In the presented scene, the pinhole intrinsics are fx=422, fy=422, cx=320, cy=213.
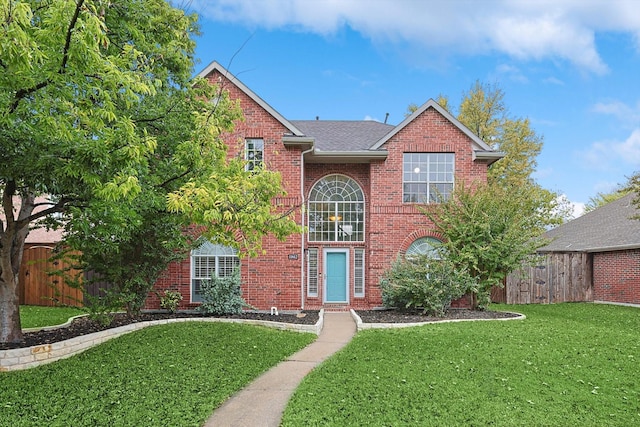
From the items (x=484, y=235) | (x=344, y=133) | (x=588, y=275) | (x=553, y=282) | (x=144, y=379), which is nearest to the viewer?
(x=144, y=379)

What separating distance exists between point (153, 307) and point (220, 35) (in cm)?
841

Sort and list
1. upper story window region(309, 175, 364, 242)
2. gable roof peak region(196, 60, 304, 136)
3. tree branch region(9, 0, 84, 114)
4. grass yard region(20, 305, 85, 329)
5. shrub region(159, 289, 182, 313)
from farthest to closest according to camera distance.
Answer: upper story window region(309, 175, 364, 242), gable roof peak region(196, 60, 304, 136), shrub region(159, 289, 182, 313), grass yard region(20, 305, 85, 329), tree branch region(9, 0, 84, 114)

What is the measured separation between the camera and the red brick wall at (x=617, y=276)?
51.6 feet

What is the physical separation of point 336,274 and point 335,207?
238 centimetres

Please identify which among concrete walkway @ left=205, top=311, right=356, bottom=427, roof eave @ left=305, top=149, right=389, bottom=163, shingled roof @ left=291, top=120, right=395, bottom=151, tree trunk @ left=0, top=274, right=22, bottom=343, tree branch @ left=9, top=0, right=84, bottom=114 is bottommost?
concrete walkway @ left=205, top=311, right=356, bottom=427

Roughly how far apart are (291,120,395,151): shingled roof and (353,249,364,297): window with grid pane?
12.2 ft

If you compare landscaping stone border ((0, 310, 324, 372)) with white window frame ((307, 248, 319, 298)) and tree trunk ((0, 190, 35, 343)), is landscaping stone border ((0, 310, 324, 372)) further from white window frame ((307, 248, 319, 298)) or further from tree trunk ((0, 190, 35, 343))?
white window frame ((307, 248, 319, 298))

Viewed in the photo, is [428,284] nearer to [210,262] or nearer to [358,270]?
[358,270]

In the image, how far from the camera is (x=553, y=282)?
648 inches

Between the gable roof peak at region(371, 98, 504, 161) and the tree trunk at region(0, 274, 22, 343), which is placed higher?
the gable roof peak at region(371, 98, 504, 161)

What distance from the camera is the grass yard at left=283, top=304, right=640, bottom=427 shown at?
16.2 feet

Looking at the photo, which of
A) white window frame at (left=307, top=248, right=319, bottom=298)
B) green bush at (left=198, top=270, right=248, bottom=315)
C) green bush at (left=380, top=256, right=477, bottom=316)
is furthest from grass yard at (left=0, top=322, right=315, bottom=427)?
white window frame at (left=307, top=248, right=319, bottom=298)

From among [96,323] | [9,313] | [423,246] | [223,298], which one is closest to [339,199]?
[423,246]

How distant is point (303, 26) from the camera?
1266 centimetres
